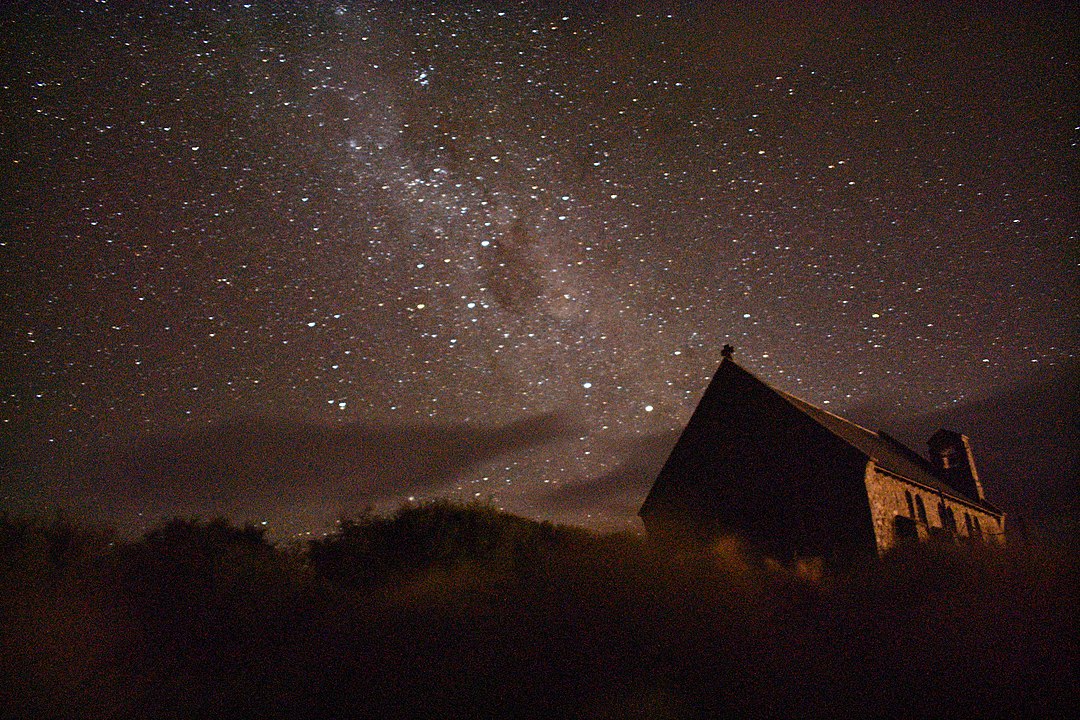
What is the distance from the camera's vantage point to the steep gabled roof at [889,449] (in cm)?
2702

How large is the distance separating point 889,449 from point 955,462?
608 cm

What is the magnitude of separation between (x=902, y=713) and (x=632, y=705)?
3919 mm

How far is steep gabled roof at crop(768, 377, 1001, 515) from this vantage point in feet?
88.6

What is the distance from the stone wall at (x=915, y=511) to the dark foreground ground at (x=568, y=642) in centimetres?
500

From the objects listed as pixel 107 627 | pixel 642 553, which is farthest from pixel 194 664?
pixel 642 553

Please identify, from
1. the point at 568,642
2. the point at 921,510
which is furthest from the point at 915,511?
the point at 568,642

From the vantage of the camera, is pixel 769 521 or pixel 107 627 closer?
pixel 107 627

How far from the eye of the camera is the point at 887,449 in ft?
107

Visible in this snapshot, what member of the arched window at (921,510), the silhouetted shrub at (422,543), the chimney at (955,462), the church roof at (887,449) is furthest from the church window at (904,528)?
the chimney at (955,462)

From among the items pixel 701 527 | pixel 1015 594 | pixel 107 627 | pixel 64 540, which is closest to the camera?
pixel 1015 594

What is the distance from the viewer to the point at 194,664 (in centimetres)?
1134

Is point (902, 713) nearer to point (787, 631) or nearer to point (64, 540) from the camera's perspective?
point (787, 631)

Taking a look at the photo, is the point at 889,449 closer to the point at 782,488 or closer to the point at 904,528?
the point at 904,528

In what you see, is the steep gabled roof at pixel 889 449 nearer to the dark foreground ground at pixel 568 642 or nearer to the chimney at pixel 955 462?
the chimney at pixel 955 462
